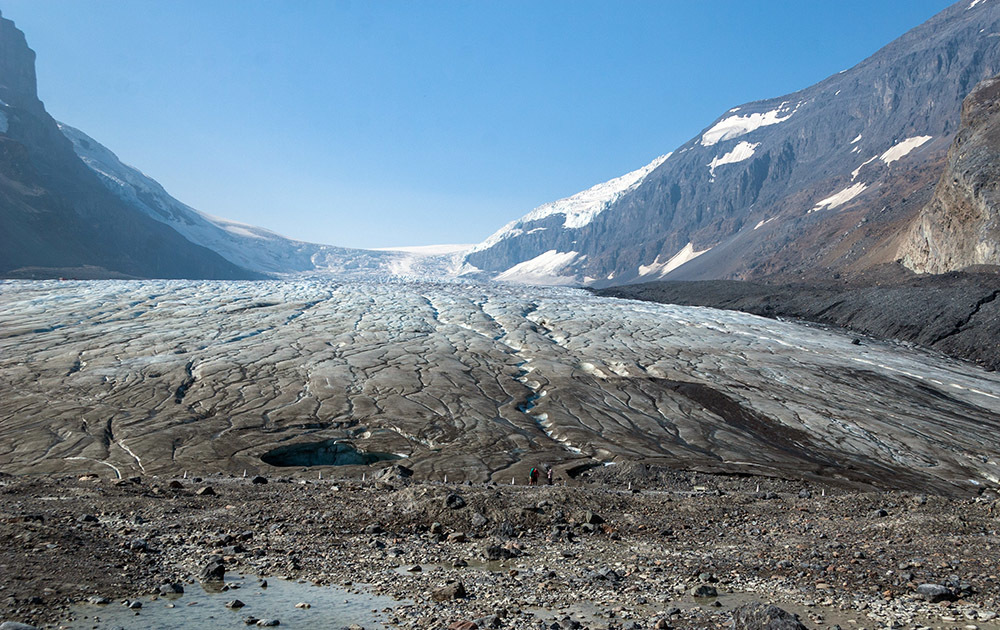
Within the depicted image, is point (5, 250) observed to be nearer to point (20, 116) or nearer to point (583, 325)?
point (20, 116)

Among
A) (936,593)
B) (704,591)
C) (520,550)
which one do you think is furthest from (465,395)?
(936,593)

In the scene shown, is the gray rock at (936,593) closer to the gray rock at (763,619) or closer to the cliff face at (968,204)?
the gray rock at (763,619)

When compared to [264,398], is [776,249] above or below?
above

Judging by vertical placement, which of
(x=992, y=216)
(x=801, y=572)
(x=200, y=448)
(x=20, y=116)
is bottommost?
(x=200, y=448)

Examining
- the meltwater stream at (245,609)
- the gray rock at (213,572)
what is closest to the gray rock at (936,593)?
the meltwater stream at (245,609)

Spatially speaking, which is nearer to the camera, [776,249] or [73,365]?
[73,365]

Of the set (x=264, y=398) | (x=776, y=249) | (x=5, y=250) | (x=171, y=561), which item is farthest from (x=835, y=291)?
(x=5, y=250)

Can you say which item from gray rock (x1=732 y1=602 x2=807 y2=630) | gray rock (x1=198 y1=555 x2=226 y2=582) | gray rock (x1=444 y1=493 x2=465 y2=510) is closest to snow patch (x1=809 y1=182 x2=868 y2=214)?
gray rock (x1=444 y1=493 x2=465 y2=510)
